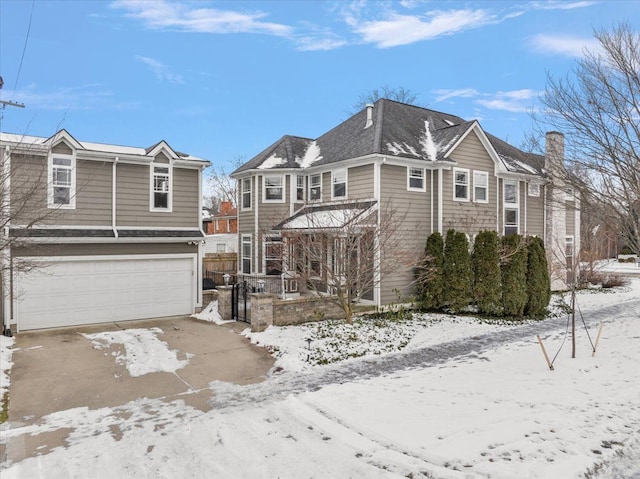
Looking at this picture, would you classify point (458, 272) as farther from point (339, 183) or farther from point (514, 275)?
point (339, 183)

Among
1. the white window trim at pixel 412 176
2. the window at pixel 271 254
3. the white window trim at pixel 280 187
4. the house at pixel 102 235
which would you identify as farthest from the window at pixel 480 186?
the house at pixel 102 235

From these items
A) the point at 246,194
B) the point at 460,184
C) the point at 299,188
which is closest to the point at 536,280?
the point at 460,184

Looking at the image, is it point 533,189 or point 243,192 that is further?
point 533,189

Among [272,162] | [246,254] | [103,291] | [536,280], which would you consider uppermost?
[272,162]

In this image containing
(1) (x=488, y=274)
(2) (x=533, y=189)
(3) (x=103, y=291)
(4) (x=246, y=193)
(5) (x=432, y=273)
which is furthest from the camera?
(2) (x=533, y=189)

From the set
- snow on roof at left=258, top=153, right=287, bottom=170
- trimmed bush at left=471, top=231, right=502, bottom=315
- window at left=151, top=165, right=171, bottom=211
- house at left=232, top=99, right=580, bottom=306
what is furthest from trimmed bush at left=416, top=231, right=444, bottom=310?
window at left=151, top=165, right=171, bottom=211

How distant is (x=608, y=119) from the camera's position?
12297mm

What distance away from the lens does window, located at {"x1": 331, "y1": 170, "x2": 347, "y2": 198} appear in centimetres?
1727

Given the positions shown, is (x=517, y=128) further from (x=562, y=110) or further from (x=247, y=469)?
(x=247, y=469)

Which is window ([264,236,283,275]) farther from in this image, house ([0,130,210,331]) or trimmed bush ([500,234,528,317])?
trimmed bush ([500,234,528,317])

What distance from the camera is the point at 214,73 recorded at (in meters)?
22.7

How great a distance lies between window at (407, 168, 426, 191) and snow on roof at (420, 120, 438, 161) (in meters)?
0.74

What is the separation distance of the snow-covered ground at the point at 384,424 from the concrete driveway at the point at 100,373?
0.36 m

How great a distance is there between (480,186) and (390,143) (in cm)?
470
